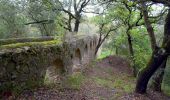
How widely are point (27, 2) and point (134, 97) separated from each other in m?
11.8

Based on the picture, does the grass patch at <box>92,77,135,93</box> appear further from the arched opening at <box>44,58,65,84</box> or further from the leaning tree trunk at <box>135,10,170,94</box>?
the arched opening at <box>44,58,65,84</box>

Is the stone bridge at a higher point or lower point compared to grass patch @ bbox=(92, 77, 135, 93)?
higher

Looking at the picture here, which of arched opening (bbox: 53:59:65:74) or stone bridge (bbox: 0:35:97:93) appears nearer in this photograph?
stone bridge (bbox: 0:35:97:93)

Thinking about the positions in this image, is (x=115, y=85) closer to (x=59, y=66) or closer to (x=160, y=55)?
(x=59, y=66)

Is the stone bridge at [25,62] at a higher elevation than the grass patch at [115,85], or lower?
higher

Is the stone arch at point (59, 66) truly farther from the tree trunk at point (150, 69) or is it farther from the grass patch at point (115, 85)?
the tree trunk at point (150, 69)

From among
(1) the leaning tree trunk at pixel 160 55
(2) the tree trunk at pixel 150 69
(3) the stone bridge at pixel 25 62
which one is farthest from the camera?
(2) the tree trunk at pixel 150 69

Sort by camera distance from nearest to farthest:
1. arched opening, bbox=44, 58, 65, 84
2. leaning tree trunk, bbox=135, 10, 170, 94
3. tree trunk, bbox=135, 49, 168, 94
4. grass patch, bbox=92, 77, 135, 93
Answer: leaning tree trunk, bbox=135, 10, 170, 94 → tree trunk, bbox=135, 49, 168, 94 → arched opening, bbox=44, 58, 65, 84 → grass patch, bbox=92, 77, 135, 93

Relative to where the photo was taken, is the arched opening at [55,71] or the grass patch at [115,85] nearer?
the arched opening at [55,71]

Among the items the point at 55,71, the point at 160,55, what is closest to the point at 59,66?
the point at 55,71

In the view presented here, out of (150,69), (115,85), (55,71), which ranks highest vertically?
(150,69)

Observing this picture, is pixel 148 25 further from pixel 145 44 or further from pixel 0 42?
pixel 145 44

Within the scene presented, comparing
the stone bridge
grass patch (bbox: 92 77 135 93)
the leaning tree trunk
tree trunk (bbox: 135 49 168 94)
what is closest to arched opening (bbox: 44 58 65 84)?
the stone bridge

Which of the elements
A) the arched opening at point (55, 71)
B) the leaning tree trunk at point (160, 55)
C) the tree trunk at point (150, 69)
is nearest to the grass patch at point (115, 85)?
the tree trunk at point (150, 69)
